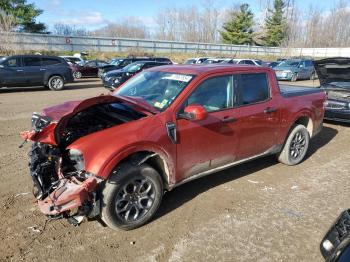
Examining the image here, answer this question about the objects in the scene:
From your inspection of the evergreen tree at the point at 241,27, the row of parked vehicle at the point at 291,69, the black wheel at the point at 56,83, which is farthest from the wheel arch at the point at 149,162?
the evergreen tree at the point at 241,27

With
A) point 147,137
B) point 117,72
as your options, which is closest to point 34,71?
point 117,72

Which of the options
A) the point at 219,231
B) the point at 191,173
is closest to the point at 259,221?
the point at 219,231

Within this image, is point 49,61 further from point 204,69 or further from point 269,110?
point 269,110

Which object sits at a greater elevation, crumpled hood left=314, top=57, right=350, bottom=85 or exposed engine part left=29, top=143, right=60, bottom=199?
crumpled hood left=314, top=57, right=350, bottom=85

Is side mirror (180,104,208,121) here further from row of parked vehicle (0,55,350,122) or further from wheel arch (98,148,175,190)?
row of parked vehicle (0,55,350,122)

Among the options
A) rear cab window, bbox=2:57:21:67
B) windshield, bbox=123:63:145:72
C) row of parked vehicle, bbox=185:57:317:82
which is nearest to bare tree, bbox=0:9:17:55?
rear cab window, bbox=2:57:21:67

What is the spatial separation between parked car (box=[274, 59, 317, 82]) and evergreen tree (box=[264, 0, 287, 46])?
4953 cm

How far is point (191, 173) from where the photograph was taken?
447cm

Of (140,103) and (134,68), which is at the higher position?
(140,103)

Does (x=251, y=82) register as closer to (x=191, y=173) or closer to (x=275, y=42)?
(x=191, y=173)

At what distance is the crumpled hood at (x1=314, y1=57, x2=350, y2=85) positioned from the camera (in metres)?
8.63

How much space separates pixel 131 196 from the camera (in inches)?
153

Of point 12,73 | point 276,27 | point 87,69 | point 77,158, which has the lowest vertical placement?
point 87,69

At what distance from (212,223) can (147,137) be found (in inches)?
50.3
